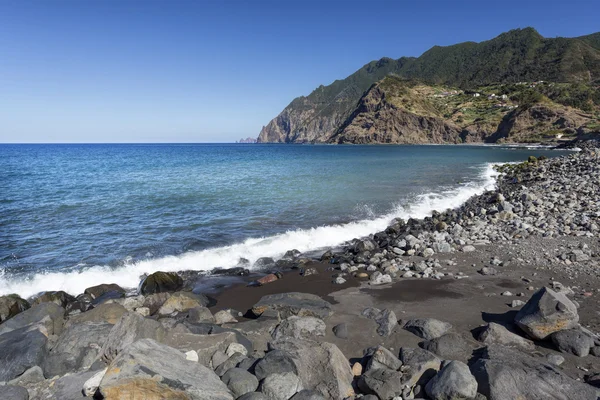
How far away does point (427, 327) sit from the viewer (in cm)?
657

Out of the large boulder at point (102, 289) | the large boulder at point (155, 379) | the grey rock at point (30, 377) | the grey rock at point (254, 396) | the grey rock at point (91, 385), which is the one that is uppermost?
the large boulder at point (155, 379)

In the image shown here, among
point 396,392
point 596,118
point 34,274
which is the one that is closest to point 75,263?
point 34,274

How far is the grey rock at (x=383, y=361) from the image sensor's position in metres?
5.45

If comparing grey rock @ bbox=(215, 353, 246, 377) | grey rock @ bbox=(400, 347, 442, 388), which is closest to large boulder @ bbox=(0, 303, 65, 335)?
grey rock @ bbox=(215, 353, 246, 377)

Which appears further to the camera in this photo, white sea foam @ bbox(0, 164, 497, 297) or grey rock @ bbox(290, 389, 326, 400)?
white sea foam @ bbox(0, 164, 497, 297)

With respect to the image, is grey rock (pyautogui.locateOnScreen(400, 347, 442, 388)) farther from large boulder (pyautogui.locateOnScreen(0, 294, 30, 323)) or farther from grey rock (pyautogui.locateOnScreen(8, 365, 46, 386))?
large boulder (pyautogui.locateOnScreen(0, 294, 30, 323))

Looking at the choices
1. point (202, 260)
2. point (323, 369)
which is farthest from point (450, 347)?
point (202, 260)

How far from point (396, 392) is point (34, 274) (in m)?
12.6

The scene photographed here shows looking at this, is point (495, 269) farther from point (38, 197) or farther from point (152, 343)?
point (38, 197)

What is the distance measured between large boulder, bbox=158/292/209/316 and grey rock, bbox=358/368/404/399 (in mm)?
5271

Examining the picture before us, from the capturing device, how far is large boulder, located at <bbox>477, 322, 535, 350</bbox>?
5992mm

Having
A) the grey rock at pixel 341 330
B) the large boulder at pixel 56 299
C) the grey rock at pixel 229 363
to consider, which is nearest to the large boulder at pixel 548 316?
the grey rock at pixel 341 330

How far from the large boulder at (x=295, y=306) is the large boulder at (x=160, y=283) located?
12.2ft

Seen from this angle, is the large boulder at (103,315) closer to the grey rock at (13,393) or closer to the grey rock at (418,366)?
the grey rock at (13,393)
